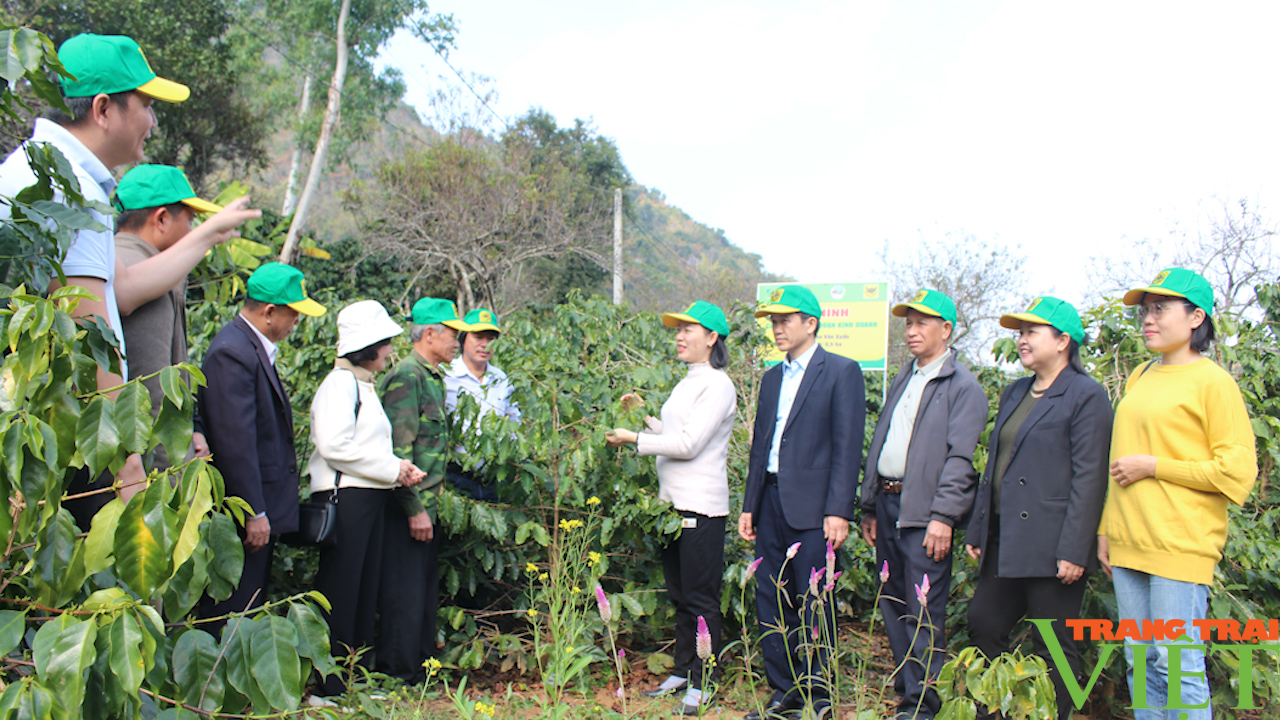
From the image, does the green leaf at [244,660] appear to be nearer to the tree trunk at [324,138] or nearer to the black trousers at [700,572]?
the black trousers at [700,572]

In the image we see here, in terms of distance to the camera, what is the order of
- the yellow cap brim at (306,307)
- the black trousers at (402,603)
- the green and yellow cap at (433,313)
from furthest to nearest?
1. the green and yellow cap at (433,313)
2. the black trousers at (402,603)
3. the yellow cap brim at (306,307)

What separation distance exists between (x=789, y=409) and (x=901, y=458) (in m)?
0.51

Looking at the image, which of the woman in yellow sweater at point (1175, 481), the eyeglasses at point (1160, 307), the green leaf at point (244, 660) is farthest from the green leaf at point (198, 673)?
the eyeglasses at point (1160, 307)

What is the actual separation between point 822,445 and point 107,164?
8.69 feet

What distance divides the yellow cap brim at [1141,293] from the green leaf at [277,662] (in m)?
2.88

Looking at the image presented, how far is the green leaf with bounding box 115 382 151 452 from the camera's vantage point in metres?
1.07

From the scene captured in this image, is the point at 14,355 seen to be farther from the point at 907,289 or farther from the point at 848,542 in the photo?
the point at 907,289

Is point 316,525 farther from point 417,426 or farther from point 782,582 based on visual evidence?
point 782,582

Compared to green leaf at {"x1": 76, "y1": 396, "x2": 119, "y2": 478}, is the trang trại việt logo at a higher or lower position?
lower

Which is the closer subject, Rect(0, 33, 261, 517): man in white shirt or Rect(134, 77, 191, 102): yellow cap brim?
Rect(0, 33, 261, 517): man in white shirt

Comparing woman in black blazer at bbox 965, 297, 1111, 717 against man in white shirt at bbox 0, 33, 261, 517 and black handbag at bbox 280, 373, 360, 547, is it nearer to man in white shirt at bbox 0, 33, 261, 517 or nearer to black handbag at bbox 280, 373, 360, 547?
black handbag at bbox 280, 373, 360, 547

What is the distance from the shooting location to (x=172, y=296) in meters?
2.10

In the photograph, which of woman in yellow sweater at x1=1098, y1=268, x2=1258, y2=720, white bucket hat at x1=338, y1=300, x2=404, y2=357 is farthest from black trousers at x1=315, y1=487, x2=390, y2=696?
woman in yellow sweater at x1=1098, y1=268, x2=1258, y2=720

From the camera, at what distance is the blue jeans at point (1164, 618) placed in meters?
2.58
